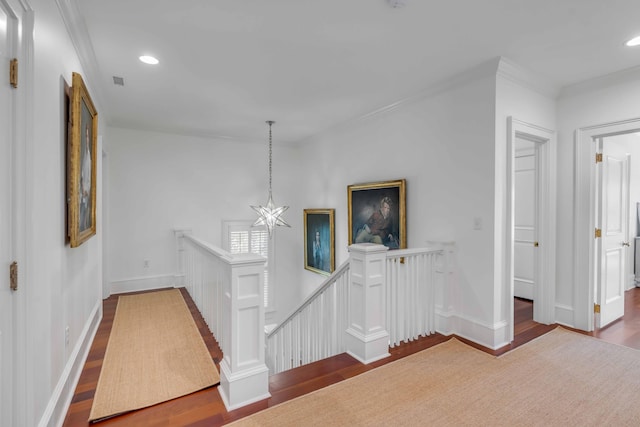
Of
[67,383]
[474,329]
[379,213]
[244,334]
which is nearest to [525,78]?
[379,213]

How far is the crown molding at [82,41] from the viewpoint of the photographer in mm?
2026

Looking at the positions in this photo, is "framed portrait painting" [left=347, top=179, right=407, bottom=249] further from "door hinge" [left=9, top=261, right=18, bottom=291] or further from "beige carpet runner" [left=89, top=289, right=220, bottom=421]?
"door hinge" [left=9, top=261, right=18, bottom=291]

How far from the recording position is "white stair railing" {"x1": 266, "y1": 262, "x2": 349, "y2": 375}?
3.05 meters

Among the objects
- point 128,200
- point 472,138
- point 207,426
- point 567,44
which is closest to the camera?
point 207,426

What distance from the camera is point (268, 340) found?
158 inches

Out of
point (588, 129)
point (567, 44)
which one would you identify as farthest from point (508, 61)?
point (588, 129)

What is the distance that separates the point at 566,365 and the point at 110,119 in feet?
19.3

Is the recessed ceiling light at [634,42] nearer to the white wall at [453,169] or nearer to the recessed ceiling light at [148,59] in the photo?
the white wall at [453,169]

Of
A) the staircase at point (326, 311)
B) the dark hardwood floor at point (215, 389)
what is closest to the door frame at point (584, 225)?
the dark hardwood floor at point (215, 389)

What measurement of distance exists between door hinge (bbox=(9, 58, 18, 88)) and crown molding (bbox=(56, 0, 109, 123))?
89 cm

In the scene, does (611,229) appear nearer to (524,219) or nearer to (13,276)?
(524,219)

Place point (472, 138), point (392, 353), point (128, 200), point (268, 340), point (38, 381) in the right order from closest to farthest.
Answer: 1. point (38, 381)
2. point (392, 353)
3. point (472, 138)
4. point (268, 340)
5. point (128, 200)

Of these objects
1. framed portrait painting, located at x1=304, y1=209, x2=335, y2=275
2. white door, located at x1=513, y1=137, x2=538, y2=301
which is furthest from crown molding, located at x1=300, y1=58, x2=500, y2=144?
white door, located at x1=513, y1=137, x2=538, y2=301

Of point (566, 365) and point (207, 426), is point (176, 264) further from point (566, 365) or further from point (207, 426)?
point (566, 365)
